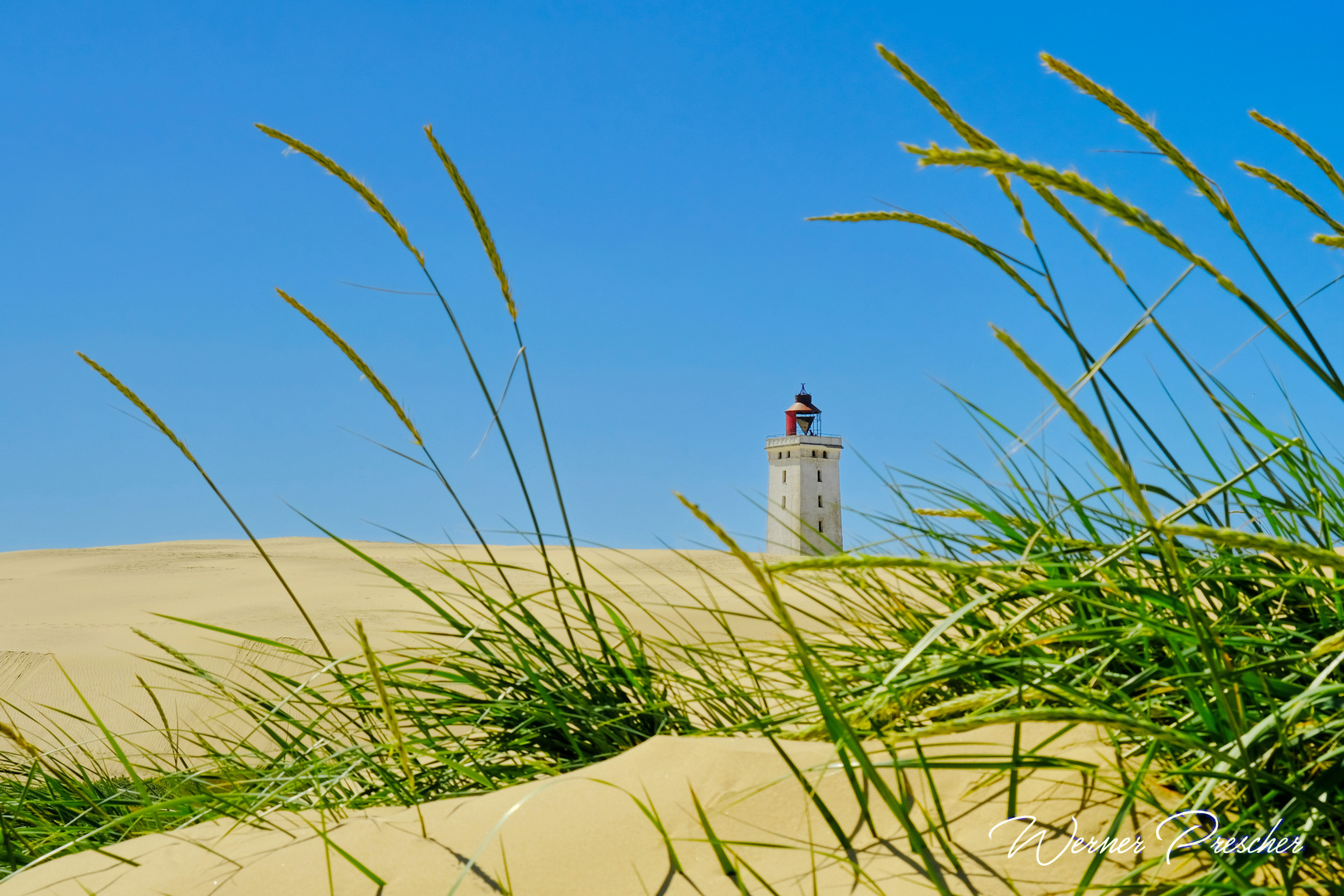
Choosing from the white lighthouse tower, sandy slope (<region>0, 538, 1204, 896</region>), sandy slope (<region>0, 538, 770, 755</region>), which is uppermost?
the white lighthouse tower

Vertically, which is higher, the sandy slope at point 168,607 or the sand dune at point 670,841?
the sandy slope at point 168,607

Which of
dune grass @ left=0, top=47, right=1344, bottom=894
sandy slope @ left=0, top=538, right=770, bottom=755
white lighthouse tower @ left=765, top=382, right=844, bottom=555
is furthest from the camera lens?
white lighthouse tower @ left=765, top=382, right=844, bottom=555

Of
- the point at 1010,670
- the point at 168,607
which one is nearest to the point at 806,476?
the point at 168,607

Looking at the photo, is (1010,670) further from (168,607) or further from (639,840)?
(168,607)

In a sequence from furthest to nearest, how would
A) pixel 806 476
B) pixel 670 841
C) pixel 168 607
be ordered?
pixel 806 476 < pixel 168 607 < pixel 670 841

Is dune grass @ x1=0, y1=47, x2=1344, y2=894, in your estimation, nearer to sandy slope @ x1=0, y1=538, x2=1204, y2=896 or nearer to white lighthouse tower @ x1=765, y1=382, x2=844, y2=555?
sandy slope @ x1=0, y1=538, x2=1204, y2=896

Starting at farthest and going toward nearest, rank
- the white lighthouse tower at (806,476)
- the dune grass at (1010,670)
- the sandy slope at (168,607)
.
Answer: the white lighthouse tower at (806,476)
the sandy slope at (168,607)
the dune grass at (1010,670)

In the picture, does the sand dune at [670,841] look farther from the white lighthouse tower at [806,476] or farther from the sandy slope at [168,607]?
the white lighthouse tower at [806,476]

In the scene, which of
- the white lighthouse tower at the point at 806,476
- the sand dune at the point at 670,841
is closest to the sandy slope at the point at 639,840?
the sand dune at the point at 670,841

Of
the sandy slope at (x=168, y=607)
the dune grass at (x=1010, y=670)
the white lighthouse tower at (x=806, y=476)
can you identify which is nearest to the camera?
the dune grass at (x=1010, y=670)

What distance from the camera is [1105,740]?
1027 millimetres

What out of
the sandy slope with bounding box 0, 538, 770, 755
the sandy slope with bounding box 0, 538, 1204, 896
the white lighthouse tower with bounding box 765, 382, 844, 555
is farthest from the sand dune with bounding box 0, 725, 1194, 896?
the white lighthouse tower with bounding box 765, 382, 844, 555

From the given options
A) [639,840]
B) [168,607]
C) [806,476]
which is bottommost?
[639,840]

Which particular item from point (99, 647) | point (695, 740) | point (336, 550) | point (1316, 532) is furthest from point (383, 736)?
point (336, 550)
